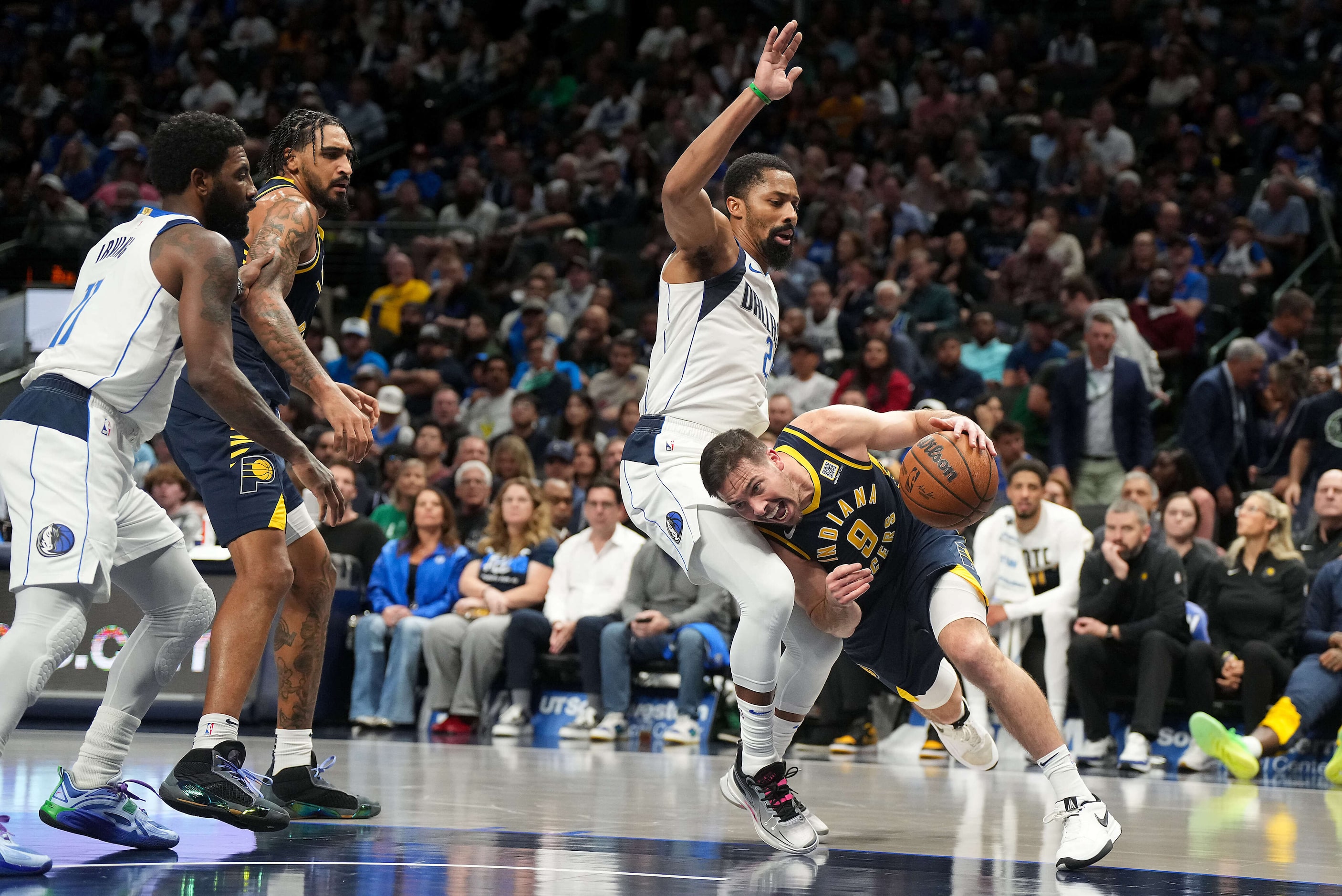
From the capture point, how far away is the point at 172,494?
11.0 m

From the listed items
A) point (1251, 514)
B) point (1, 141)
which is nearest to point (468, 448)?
point (1251, 514)

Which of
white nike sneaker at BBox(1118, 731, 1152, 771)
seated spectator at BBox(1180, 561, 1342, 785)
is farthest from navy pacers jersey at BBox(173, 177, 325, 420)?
seated spectator at BBox(1180, 561, 1342, 785)

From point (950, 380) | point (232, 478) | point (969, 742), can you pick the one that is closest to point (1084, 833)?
point (969, 742)

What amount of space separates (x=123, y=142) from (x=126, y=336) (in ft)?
48.1

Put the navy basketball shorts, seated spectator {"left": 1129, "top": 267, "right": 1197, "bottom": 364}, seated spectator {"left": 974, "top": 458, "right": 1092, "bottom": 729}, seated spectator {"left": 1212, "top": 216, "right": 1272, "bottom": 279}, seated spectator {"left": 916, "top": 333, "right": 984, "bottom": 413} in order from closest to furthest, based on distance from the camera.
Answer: the navy basketball shorts < seated spectator {"left": 974, "top": 458, "right": 1092, "bottom": 729} < seated spectator {"left": 916, "top": 333, "right": 984, "bottom": 413} < seated spectator {"left": 1129, "top": 267, "right": 1197, "bottom": 364} < seated spectator {"left": 1212, "top": 216, "right": 1272, "bottom": 279}

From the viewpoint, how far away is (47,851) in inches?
182

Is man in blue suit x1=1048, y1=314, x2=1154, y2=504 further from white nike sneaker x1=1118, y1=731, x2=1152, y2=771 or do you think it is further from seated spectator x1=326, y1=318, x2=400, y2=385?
seated spectator x1=326, y1=318, x2=400, y2=385

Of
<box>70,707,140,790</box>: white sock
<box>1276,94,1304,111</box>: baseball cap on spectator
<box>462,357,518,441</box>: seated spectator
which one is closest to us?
<box>70,707,140,790</box>: white sock

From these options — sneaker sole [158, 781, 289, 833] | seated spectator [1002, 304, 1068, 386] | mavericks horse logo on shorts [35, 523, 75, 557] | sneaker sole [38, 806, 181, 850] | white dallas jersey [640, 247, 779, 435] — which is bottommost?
sneaker sole [38, 806, 181, 850]

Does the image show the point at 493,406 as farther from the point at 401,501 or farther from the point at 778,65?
the point at 778,65

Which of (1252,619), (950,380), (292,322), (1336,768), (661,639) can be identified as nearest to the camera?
(292,322)

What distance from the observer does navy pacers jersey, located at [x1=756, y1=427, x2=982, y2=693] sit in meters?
5.21

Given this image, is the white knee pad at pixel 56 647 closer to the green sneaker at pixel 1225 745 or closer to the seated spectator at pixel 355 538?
the green sneaker at pixel 1225 745

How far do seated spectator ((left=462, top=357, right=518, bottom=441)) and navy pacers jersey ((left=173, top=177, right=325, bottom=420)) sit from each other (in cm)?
732
